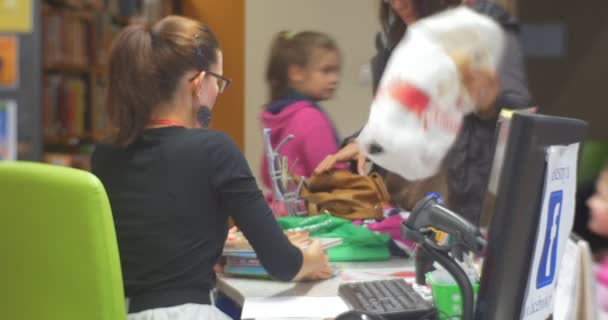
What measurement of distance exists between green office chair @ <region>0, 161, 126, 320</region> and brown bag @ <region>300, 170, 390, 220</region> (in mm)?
914

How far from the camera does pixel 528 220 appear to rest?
0.77 metres

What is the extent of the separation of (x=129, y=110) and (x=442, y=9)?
76 cm

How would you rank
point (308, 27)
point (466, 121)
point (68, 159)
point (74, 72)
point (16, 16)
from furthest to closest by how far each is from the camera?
point (74, 72) < point (68, 159) < point (16, 16) < point (308, 27) < point (466, 121)

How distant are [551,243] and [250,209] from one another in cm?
78

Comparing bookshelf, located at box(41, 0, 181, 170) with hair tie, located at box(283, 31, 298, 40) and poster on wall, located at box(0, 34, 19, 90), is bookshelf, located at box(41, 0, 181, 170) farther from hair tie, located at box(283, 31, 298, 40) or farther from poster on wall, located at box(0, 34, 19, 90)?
hair tie, located at box(283, 31, 298, 40)

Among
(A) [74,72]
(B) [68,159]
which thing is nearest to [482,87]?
(B) [68,159]

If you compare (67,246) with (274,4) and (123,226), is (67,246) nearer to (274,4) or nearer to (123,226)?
(123,226)

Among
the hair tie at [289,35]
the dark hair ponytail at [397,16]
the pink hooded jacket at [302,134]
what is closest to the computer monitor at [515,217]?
the dark hair ponytail at [397,16]

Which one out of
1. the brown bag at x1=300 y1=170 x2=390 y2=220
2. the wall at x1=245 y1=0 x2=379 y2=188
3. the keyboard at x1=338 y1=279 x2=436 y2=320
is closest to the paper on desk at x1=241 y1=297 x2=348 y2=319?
the keyboard at x1=338 y1=279 x2=436 y2=320

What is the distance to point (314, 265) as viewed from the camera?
5.23ft

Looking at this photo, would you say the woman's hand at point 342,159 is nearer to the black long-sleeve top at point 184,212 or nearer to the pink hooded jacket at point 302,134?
the pink hooded jacket at point 302,134

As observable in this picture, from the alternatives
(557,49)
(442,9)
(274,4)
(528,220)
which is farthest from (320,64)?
(557,49)

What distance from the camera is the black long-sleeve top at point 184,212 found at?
5.03 ft

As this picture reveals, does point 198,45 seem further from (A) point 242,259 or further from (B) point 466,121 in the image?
(B) point 466,121
